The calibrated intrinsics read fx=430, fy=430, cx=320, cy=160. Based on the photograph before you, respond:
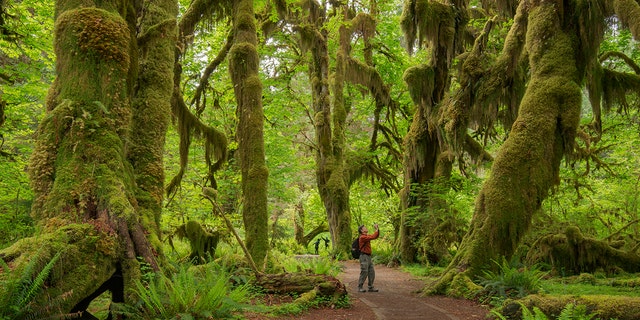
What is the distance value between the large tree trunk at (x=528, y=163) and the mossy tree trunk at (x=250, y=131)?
4.26m

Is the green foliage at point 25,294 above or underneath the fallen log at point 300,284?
above

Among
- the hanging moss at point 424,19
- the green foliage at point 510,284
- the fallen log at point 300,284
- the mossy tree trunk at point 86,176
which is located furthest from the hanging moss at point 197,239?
the hanging moss at point 424,19

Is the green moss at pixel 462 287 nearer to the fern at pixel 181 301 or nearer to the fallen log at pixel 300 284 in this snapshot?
the fallen log at pixel 300 284

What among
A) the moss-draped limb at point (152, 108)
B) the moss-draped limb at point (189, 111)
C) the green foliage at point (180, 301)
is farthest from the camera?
the moss-draped limb at point (189, 111)

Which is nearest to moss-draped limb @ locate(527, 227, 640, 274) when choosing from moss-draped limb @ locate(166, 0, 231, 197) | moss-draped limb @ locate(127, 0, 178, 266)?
moss-draped limb @ locate(166, 0, 231, 197)

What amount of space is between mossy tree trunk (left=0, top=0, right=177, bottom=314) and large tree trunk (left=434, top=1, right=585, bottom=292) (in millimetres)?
6752

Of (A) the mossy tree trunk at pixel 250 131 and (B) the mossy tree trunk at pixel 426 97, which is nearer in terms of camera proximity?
(A) the mossy tree trunk at pixel 250 131

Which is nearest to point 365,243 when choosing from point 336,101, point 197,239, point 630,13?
point 197,239

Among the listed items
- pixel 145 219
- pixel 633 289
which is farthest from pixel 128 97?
pixel 633 289

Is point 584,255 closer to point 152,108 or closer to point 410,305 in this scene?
point 410,305

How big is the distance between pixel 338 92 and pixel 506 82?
360 inches

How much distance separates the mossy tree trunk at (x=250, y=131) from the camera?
983 centimetres

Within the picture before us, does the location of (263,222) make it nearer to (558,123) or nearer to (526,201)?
(526,201)

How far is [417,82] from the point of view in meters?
15.3
